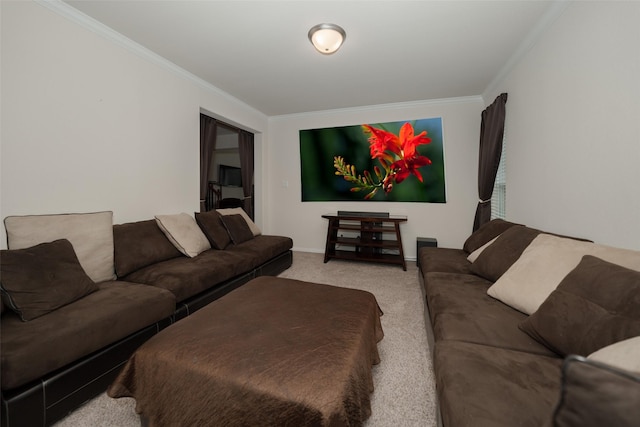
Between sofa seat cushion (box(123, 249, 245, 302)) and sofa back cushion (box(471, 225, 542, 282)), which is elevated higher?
sofa back cushion (box(471, 225, 542, 282))

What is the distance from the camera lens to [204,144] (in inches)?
146

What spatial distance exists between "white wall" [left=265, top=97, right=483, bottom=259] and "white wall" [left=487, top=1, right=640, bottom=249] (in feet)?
4.53

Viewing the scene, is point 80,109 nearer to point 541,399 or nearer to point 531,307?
point 541,399

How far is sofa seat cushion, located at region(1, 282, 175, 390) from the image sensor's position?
1.10 meters

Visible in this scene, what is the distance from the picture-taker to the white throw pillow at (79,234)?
1.64 m

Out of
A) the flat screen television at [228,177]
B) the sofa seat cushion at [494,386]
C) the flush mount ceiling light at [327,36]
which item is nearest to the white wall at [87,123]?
the flush mount ceiling light at [327,36]

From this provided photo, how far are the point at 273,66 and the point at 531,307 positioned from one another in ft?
10.3

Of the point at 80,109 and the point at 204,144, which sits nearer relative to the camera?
the point at 80,109

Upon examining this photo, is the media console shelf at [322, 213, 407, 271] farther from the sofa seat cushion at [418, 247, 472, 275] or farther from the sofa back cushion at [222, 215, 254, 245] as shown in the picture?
the sofa back cushion at [222, 215, 254, 245]

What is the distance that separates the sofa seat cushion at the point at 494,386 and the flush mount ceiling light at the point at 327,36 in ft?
7.92

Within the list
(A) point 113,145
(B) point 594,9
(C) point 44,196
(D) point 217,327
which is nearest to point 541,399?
(D) point 217,327

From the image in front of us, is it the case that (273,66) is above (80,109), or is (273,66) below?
above

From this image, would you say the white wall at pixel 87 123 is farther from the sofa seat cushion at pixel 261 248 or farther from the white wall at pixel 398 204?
the white wall at pixel 398 204

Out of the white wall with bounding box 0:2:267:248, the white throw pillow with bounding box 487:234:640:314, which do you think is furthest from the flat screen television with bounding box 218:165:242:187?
the white throw pillow with bounding box 487:234:640:314
